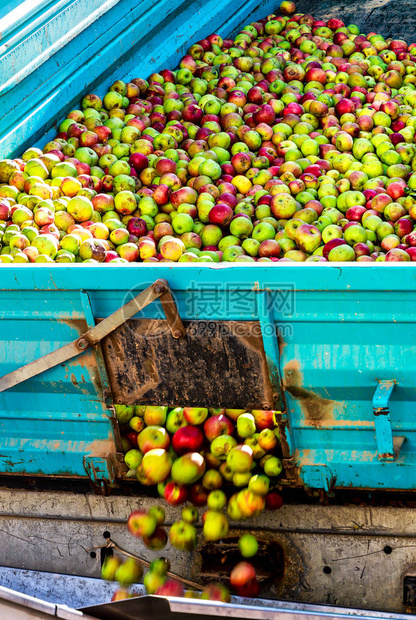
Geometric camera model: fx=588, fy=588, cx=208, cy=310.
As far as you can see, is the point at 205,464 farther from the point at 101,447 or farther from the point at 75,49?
the point at 75,49

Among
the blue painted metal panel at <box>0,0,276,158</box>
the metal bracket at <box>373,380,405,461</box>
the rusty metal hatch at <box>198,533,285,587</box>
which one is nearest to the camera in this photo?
the metal bracket at <box>373,380,405,461</box>

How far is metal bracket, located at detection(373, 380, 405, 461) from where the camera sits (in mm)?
2045

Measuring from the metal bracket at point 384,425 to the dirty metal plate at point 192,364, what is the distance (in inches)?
15.7

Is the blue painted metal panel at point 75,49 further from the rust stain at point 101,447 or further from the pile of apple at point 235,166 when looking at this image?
the rust stain at point 101,447

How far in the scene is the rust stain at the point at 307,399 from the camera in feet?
7.25

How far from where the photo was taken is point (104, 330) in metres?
2.25

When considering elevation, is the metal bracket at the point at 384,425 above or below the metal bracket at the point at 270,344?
below

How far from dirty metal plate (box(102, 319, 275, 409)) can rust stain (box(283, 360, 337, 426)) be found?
3.1 inches

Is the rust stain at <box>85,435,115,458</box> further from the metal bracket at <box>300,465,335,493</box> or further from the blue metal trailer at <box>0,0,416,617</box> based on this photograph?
the metal bracket at <box>300,465,335,493</box>

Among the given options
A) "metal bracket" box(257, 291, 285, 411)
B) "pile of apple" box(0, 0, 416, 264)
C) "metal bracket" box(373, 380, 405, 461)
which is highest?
"pile of apple" box(0, 0, 416, 264)

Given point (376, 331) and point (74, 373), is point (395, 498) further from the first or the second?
point (74, 373)

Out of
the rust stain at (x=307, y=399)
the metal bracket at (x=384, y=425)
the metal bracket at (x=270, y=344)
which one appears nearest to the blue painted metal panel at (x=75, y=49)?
the metal bracket at (x=270, y=344)

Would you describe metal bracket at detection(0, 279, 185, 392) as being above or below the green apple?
above

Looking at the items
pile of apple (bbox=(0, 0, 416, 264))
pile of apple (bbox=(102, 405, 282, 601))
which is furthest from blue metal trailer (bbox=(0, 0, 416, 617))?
pile of apple (bbox=(0, 0, 416, 264))
